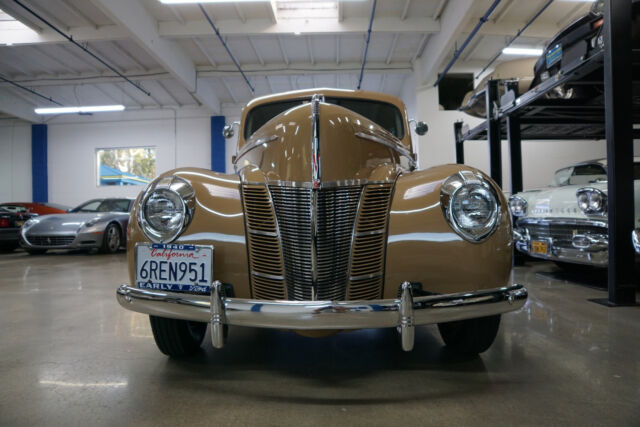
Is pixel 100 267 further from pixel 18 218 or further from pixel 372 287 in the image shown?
pixel 372 287

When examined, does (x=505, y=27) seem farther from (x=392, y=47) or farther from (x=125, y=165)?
(x=125, y=165)

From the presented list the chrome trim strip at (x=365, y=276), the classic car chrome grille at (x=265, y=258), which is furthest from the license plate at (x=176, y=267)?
the chrome trim strip at (x=365, y=276)

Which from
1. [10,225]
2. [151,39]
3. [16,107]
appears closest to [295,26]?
[151,39]

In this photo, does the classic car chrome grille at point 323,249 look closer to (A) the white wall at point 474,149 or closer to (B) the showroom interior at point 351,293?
(B) the showroom interior at point 351,293

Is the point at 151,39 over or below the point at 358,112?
over

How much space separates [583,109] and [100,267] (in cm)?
694

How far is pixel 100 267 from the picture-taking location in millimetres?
5164

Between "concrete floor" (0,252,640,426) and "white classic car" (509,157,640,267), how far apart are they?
961 mm

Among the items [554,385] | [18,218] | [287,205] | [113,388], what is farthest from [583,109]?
[18,218]

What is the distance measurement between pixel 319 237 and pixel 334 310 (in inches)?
14.0

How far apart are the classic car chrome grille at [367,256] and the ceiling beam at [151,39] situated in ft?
23.3

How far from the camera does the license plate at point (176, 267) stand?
5.00ft

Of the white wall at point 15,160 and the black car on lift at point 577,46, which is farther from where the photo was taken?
the white wall at point 15,160

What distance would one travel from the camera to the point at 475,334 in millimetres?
1756
